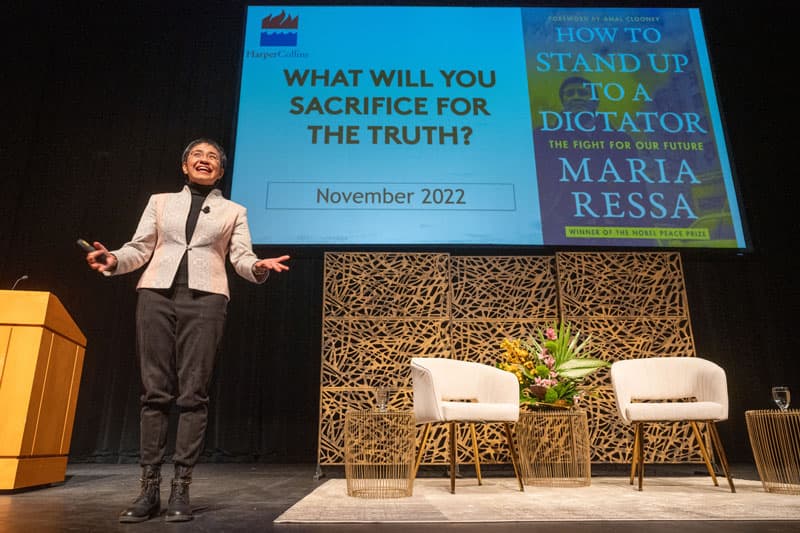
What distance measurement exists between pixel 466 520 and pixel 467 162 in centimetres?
297

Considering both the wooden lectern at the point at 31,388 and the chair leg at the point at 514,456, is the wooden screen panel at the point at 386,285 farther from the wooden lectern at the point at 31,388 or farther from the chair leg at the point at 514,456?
the wooden lectern at the point at 31,388

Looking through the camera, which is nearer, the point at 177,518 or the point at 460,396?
the point at 177,518

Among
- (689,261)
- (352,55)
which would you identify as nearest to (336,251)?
(352,55)

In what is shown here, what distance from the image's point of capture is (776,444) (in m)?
2.71

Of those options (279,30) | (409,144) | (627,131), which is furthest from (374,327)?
(279,30)

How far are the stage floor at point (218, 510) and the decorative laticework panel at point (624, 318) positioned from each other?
1.89 feet

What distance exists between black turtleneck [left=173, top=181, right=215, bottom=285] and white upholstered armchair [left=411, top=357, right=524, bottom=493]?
4.83 feet

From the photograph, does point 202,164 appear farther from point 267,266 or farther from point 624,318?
point 624,318

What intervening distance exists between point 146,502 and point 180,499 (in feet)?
0.39

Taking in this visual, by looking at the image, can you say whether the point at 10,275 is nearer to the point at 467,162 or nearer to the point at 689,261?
Result: the point at 467,162

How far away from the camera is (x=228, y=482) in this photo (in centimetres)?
309

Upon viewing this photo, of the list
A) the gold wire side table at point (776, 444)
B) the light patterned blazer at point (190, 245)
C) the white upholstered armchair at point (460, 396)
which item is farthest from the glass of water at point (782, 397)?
the light patterned blazer at point (190, 245)

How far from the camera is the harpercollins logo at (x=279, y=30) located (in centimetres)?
461

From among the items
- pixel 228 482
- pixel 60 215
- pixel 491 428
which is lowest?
pixel 228 482
